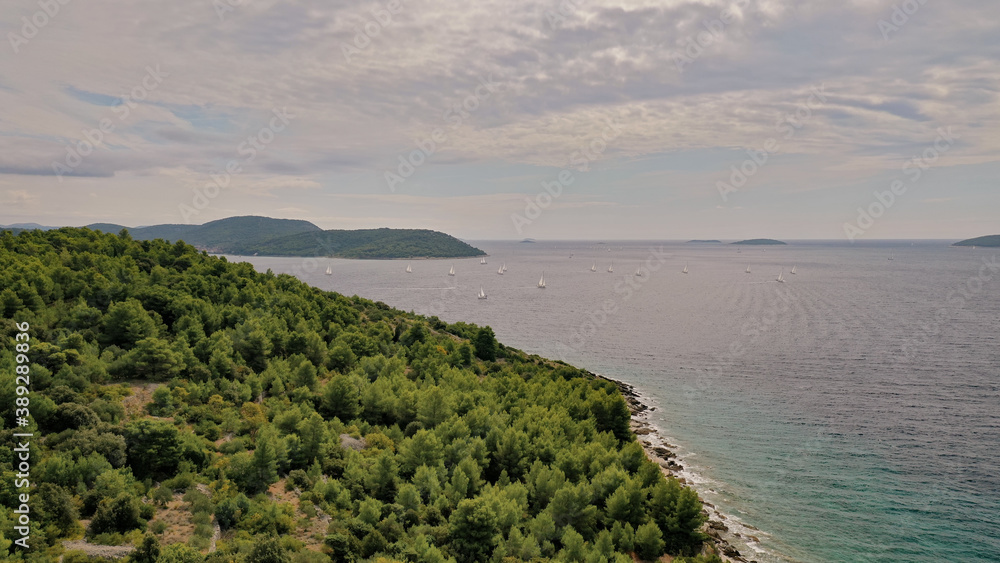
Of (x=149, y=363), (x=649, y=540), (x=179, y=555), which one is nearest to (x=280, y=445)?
(x=179, y=555)

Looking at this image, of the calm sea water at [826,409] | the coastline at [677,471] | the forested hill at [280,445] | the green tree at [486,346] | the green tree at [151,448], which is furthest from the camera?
the green tree at [486,346]

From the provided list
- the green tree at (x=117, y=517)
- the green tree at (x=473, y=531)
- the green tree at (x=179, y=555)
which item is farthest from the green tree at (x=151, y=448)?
the green tree at (x=473, y=531)

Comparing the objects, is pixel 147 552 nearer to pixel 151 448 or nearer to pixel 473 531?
pixel 151 448

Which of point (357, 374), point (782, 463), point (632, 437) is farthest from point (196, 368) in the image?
point (782, 463)

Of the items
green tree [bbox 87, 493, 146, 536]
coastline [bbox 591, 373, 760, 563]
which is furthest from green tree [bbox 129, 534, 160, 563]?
coastline [bbox 591, 373, 760, 563]

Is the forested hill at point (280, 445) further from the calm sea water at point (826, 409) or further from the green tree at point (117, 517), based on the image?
the calm sea water at point (826, 409)

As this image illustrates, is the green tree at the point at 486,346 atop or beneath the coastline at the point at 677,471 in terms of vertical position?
atop

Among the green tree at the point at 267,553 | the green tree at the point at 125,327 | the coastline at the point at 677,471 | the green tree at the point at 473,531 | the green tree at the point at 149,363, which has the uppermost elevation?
the green tree at the point at 125,327
